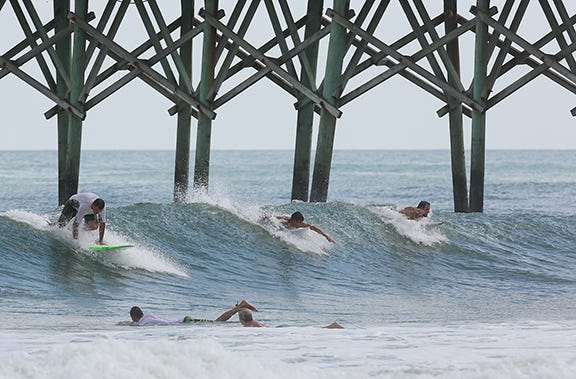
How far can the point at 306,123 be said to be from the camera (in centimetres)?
1869

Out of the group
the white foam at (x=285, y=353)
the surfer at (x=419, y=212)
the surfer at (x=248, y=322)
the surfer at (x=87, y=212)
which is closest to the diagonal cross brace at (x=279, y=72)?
the surfer at (x=419, y=212)

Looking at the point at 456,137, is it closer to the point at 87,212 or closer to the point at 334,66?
the point at 334,66

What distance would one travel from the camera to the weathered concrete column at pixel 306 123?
1866cm

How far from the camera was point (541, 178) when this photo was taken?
51344mm

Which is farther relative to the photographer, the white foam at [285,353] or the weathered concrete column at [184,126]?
the weathered concrete column at [184,126]

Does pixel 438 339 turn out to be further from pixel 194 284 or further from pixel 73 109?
pixel 73 109

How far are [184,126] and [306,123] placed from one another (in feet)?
6.38

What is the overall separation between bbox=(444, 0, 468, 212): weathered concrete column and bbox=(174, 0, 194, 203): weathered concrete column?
377 centimetres

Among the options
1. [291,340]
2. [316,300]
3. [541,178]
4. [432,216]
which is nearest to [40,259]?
[316,300]

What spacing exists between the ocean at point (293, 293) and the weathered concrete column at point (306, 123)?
1.38ft

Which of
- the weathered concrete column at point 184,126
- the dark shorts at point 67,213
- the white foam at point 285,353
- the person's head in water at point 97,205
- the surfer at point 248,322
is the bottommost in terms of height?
the surfer at point 248,322

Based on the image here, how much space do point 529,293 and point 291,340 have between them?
630 cm

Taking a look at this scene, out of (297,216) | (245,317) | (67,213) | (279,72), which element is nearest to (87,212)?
(67,213)

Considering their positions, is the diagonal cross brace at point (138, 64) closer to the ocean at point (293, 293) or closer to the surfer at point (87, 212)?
the ocean at point (293, 293)
